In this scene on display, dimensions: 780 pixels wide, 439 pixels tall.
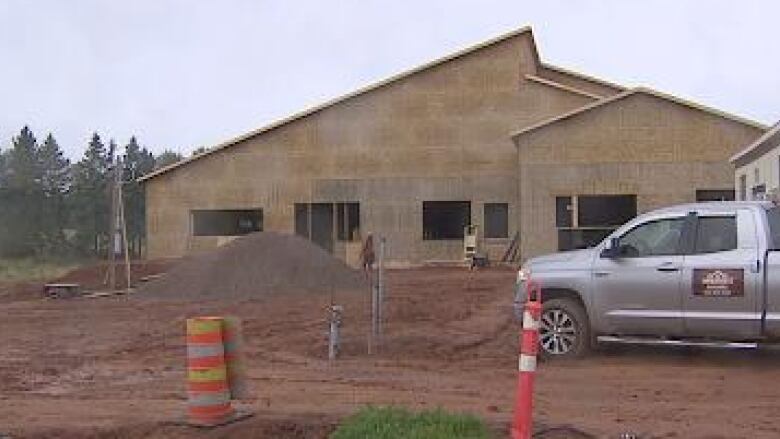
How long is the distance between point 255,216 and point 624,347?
30.4m

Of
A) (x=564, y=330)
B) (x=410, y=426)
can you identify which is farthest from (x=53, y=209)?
(x=410, y=426)

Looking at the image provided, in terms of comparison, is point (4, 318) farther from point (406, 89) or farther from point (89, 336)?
point (406, 89)

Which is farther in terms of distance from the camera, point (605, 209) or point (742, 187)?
point (605, 209)

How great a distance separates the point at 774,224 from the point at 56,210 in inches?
2506

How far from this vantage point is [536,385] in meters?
11.4

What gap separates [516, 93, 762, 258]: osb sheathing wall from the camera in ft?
120

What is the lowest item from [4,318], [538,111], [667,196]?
[4,318]

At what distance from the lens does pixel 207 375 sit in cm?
904

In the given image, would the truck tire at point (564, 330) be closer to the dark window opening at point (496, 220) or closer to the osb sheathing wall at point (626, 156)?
the osb sheathing wall at point (626, 156)

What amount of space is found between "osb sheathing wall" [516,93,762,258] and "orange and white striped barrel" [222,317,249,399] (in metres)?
28.9

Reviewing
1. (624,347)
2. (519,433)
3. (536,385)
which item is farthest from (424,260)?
(519,433)

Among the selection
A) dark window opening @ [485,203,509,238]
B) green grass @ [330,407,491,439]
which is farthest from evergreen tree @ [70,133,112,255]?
green grass @ [330,407,491,439]

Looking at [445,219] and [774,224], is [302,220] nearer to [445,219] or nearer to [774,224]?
[445,219]

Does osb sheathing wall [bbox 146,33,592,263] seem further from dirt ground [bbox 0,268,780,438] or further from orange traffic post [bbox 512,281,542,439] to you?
orange traffic post [bbox 512,281,542,439]
